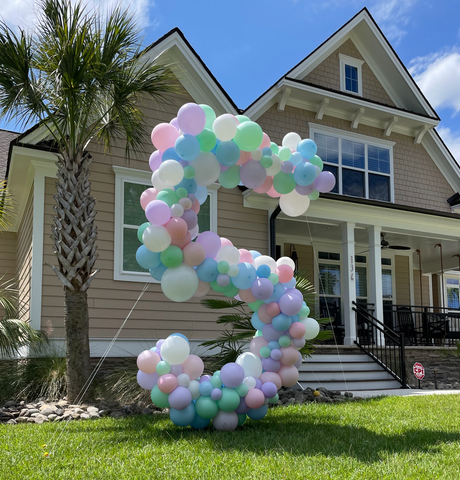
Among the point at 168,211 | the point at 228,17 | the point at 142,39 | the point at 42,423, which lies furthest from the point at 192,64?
the point at 42,423

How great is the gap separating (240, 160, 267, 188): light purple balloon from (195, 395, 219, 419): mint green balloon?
2267mm

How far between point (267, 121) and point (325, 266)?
4602 mm

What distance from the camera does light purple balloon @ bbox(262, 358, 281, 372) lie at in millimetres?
5441

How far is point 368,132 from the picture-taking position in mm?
13305

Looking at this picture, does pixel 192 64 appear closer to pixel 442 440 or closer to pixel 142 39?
pixel 142 39

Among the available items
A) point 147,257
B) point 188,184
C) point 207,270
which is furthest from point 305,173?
point 147,257

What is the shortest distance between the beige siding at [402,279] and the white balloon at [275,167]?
11.3 meters

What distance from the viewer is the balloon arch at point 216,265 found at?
4859 mm

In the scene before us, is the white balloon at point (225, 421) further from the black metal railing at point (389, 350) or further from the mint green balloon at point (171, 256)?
the black metal railing at point (389, 350)

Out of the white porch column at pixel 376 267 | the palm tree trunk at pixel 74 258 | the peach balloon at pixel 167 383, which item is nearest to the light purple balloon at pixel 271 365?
the peach balloon at pixel 167 383

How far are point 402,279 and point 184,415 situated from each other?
1238 centimetres

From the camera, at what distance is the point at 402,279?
15789 mm

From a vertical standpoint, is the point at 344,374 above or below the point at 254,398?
below

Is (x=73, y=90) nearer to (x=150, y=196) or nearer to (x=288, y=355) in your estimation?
(x=150, y=196)
